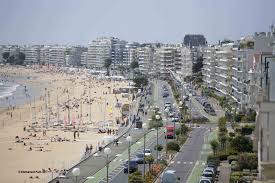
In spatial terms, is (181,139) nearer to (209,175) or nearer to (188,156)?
(188,156)

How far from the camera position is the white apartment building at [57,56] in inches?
5684

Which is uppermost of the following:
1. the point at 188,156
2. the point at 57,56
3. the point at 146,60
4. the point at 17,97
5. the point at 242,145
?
the point at 57,56

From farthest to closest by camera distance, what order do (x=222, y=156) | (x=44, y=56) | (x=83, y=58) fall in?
(x=44, y=56) < (x=83, y=58) < (x=222, y=156)

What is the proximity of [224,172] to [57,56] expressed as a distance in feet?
421

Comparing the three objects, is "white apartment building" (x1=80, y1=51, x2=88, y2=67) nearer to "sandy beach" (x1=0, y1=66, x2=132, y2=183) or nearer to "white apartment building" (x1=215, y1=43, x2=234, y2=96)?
"sandy beach" (x1=0, y1=66, x2=132, y2=183)

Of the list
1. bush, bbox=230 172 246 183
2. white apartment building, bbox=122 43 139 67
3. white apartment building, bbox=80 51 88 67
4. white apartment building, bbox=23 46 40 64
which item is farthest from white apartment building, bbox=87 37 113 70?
bush, bbox=230 172 246 183

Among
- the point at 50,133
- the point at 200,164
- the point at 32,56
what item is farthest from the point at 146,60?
the point at 200,164

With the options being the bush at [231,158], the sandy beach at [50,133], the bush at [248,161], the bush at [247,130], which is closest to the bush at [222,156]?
the bush at [231,158]

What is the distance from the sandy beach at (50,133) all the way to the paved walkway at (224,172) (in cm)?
623

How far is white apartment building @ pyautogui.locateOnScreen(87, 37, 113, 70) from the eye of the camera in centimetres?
12638

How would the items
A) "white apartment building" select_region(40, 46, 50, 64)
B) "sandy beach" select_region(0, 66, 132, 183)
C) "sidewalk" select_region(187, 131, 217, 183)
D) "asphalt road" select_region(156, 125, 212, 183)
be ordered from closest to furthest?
1. "sidewalk" select_region(187, 131, 217, 183)
2. "asphalt road" select_region(156, 125, 212, 183)
3. "sandy beach" select_region(0, 66, 132, 183)
4. "white apartment building" select_region(40, 46, 50, 64)

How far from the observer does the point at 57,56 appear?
144875 millimetres

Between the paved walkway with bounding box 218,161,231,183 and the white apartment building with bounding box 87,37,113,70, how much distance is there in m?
103

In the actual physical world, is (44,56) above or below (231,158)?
above
